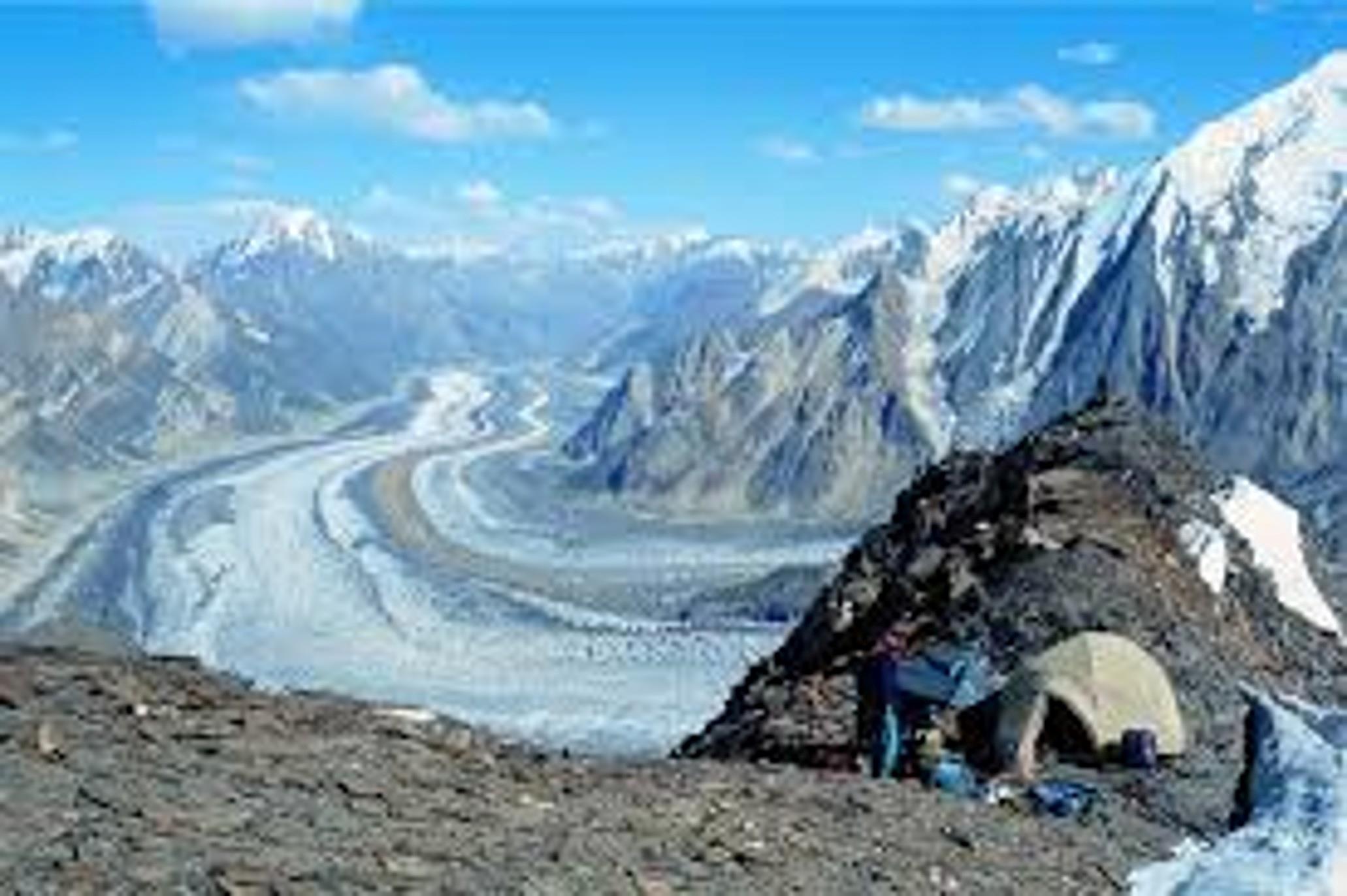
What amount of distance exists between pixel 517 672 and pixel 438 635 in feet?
52.8

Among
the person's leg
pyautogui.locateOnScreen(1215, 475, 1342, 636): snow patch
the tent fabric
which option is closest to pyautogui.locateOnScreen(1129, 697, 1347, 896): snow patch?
the tent fabric

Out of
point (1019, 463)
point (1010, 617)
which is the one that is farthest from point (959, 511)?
point (1010, 617)

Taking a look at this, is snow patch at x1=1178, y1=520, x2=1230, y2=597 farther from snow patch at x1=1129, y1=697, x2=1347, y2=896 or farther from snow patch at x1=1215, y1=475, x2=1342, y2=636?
snow patch at x1=1129, y1=697, x2=1347, y2=896

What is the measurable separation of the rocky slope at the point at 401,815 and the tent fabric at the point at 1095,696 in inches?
117

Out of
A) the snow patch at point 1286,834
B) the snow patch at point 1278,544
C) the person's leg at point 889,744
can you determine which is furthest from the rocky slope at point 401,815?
the snow patch at point 1278,544

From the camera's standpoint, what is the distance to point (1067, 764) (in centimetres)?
2958

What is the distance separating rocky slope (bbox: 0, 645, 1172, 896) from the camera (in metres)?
18.9

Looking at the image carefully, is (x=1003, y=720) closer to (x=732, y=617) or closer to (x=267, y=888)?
(x=267, y=888)

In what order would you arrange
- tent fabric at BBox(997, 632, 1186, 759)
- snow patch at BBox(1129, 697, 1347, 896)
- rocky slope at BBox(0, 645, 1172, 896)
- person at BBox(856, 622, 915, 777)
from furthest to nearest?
tent fabric at BBox(997, 632, 1186, 759) < person at BBox(856, 622, 915, 777) < snow patch at BBox(1129, 697, 1347, 896) < rocky slope at BBox(0, 645, 1172, 896)

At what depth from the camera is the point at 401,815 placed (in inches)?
820

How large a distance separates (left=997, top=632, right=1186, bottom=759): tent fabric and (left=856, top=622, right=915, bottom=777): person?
1237mm

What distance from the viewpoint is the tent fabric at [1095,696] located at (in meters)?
29.6

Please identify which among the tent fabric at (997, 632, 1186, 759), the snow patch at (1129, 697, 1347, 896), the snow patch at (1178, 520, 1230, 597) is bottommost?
the snow patch at (1129, 697, 1347, 896)

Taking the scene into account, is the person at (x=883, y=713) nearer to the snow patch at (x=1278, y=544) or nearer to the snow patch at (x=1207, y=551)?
the snow patch at (x=1207, y=551)
